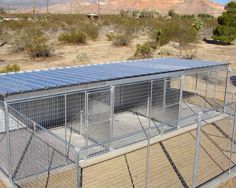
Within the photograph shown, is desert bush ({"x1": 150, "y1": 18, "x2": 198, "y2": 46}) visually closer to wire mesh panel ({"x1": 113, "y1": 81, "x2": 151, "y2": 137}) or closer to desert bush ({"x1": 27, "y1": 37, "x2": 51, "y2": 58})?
desert bush ({"x1": 27, "y1": 37, "x2": 51, "y2": 58})

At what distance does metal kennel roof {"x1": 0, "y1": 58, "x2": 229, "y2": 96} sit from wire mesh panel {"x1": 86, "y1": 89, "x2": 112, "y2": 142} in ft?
1.94

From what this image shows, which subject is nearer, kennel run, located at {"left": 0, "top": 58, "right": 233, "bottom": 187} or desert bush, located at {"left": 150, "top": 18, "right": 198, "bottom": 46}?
kennel run, located at {"left": 0, "top": 58, "right": 233, "bottom": 187}

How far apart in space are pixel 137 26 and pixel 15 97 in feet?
160

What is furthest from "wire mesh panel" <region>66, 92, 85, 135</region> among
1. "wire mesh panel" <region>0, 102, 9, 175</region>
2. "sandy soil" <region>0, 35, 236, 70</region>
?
"sandy soil" <region>0, 35, 236, 70</region>

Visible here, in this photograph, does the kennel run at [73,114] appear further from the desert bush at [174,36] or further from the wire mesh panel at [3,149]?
the desert bush at [174,36]

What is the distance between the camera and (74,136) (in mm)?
12102

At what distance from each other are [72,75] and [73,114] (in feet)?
4.93

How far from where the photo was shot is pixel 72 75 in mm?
12039

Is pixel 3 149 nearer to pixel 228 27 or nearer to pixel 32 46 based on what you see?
pixel 32 46

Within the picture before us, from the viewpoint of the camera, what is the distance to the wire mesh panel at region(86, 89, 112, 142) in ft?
37.4

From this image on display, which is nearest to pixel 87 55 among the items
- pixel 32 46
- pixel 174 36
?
pixel 32 46

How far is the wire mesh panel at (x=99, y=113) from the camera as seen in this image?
11391 mm

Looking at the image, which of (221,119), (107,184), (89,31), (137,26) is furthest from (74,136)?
(137,26)

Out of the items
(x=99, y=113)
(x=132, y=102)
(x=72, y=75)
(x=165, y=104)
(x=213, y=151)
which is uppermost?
(x=72, y=75)
